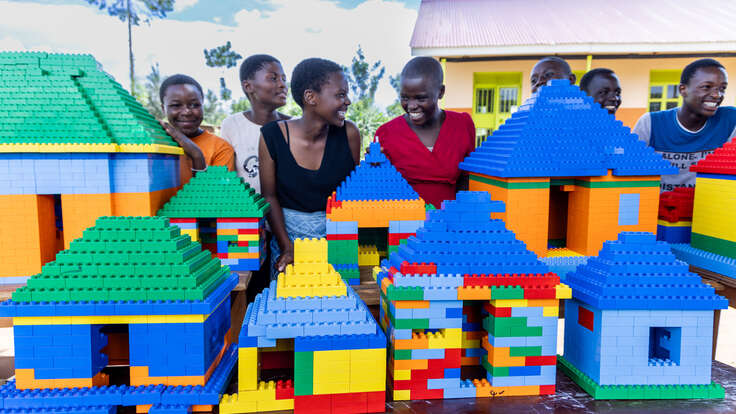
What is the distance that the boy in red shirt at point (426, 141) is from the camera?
10.4ft

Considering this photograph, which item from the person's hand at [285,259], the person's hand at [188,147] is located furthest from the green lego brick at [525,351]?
the person's hand at [188,147]

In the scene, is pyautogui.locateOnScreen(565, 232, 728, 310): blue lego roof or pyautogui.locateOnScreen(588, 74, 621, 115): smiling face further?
pyautogui.locateOnScreen(588, 74, 621, 115): smiling face

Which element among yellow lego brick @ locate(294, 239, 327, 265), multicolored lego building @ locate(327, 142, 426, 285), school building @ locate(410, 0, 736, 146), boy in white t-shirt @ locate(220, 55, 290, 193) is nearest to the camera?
yellow lego brick @ locate(294, 239, 327, 265)

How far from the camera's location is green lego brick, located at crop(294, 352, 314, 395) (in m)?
1.53

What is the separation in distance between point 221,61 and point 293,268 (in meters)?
27.8

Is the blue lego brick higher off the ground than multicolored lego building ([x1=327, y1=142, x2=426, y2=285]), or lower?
lower

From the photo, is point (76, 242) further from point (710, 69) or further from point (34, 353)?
point (710, 69)

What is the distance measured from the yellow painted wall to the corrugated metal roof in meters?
0.92

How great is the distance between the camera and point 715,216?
2.60m

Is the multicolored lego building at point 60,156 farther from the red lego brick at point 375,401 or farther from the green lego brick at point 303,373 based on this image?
the red lego brick at point 375,401

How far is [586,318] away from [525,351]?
11.5 inches

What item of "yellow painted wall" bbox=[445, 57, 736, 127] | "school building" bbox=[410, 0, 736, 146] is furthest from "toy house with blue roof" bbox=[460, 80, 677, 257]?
"yellow painted wall" bbox=[445, 57, 736, 127]

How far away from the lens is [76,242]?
1.55m

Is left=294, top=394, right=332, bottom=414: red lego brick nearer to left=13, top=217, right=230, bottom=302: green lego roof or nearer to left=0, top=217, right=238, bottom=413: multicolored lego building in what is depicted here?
left=0, top=217, right=238, bottom=413: multicolored lego building
